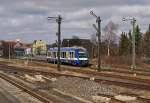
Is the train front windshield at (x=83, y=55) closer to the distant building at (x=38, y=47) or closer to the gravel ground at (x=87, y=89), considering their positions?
the gravel ground at (x=87, y=89)

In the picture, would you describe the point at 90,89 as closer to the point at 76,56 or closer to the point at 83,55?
the point at 76,56

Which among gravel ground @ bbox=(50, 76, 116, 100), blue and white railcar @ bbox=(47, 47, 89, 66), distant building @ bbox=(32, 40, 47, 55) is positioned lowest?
gravel ground @ bbox=(50, 76, 116, 100)

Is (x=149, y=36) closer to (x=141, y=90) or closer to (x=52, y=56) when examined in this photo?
(x=52, y=56)

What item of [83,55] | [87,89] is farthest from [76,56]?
[87,89]

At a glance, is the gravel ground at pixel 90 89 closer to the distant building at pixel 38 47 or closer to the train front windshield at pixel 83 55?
the train front windshield at pixel 83 55

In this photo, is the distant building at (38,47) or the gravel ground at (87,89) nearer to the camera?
the gravel ground at (87,89)

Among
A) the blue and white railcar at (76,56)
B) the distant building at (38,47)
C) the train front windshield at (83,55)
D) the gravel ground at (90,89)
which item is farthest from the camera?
the distant building at (38,47)

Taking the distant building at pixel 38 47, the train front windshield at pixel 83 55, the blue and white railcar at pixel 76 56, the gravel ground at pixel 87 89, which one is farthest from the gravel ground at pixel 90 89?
the distant building at pixel 38 47

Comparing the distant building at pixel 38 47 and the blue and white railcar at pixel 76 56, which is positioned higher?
the distant building at pixel 38 47

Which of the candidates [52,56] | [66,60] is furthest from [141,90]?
[52,56]

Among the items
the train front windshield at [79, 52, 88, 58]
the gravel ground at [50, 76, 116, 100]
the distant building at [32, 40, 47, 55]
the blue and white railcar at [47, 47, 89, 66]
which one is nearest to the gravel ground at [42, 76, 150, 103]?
the gravel ground at [50, 76, 116, 100]

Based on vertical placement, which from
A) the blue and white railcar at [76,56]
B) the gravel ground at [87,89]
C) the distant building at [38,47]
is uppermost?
the distant building at [38,47]

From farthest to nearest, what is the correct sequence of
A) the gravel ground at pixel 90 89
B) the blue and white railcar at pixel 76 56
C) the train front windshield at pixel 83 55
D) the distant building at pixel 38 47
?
the distant building at pixel 38 47 → the train front windshield at pixel 83 55 → the blue and white railcar at pixel 76 56 → the gravel ground at pixel 90 89

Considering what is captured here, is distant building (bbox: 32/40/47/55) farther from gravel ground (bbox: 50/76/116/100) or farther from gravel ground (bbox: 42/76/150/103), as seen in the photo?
gravel ground (bbox: 42/76/150/103)
